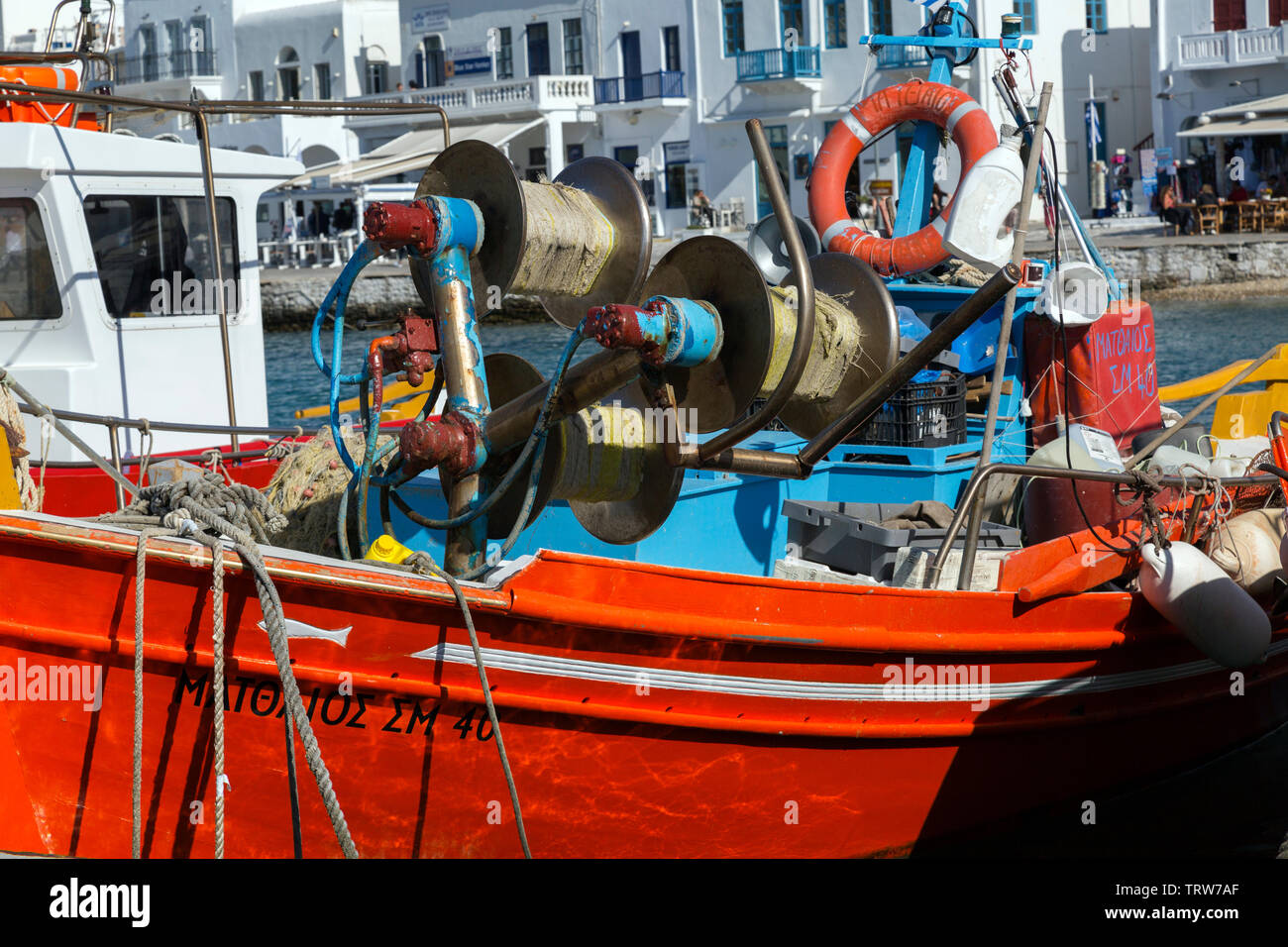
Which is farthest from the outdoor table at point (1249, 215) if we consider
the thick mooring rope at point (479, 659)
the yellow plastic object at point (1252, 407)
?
the thick mooring rope at point (479, 659)

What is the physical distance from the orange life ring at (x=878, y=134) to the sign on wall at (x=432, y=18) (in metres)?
37.1

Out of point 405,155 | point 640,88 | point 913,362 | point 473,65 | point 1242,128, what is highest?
point 473,65

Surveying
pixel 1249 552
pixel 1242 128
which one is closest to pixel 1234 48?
pixel 1242 128

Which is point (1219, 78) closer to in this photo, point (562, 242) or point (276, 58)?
point (276, 58)

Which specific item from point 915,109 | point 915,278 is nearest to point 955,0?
point 915,109

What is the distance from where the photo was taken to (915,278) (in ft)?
24.6

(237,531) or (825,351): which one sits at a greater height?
(825,351)

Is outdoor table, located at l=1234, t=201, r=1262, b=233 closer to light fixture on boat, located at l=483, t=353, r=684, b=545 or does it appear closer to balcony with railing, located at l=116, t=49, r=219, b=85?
light fixture on boat, located at l=483, t=353, r=684, b=545

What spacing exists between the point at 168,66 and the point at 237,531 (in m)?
48.5

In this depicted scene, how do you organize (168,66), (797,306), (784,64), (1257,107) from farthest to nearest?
(168,66) < (784,64) < (1257,107) < (797,306)

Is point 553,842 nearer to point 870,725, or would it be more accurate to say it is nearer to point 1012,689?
point 870,725

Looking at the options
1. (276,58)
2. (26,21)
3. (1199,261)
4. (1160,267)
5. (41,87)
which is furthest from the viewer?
(26,21)

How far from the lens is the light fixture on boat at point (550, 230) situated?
4.30 m

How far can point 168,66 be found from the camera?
4838 centimetres
